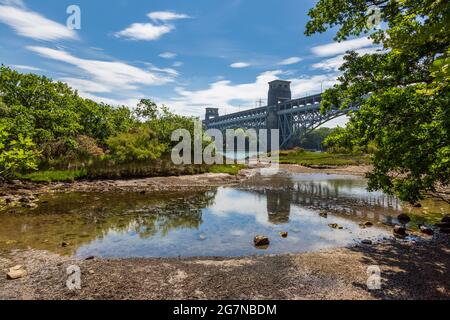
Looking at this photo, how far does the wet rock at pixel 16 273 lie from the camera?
8.66 metres

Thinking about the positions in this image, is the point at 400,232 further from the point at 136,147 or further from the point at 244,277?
the point at 136,147

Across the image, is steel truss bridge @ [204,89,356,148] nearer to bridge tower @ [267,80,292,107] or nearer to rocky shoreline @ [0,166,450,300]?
bridge tower @ [267,80,292,107]

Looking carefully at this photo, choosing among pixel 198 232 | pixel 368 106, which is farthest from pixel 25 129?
pixel 368 106

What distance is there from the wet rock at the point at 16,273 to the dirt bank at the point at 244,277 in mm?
171

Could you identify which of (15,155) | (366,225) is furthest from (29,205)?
(366,225)

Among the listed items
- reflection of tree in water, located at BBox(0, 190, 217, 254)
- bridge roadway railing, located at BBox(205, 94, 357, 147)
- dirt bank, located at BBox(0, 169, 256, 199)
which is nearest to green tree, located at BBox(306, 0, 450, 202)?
reflection of tree in water, located at BBox(0, 190, 217, 254)

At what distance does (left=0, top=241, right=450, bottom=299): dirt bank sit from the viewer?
7.65m

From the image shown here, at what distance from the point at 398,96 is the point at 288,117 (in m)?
102

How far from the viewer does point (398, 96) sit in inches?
358

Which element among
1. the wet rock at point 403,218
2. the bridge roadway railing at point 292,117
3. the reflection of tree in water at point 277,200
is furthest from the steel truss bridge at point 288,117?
the wet rock at point 403,218

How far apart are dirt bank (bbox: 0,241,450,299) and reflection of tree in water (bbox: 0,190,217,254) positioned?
224 centimetres

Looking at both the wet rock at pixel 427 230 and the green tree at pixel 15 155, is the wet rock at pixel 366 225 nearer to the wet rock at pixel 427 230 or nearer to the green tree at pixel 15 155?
the wet rock at pixel 427 230

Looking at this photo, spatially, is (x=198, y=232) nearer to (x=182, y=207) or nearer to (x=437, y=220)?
(x=182, y=207)
